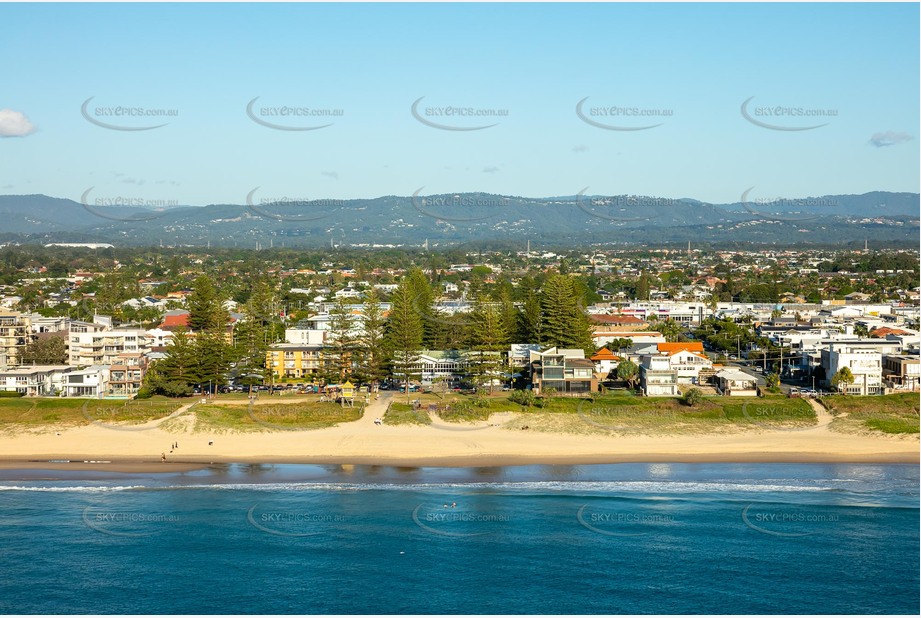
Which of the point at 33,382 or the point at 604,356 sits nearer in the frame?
the point at 33,382

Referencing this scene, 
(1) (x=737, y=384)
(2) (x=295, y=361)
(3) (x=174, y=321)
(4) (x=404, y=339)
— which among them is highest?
(3) (x=174, y=321)

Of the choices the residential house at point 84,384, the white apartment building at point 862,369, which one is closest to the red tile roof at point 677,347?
the white apartment building at point 862,369

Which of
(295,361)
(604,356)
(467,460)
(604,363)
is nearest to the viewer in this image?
(467,460)

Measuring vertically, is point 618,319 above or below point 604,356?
above

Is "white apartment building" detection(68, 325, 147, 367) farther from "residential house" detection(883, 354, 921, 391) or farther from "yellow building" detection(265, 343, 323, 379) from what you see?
"residential house" detection(883, 354, 921, 391)

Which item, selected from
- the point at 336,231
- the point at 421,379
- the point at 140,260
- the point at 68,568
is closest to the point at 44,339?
the point at 421,379

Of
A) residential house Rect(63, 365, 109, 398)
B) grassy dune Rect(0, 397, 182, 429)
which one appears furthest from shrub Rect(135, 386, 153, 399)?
residential house Rect(63, 365, 109, 398)

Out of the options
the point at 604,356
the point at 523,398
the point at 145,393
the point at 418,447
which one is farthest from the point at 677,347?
the point at 145,393

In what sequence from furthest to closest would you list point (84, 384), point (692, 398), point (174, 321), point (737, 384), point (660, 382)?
point (174, 321)
point (84, 384)
point (737, 384)
point (660, 382)
point (692, 398)

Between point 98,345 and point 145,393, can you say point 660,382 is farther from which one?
point 98,345
